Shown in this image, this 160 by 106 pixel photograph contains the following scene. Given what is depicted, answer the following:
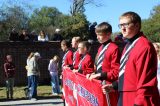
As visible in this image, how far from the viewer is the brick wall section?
28.5 metres

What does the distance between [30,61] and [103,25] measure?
485 inches

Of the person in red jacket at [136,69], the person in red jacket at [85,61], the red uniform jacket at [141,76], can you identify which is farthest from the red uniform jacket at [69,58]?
the red uniform jacket at [141,76]

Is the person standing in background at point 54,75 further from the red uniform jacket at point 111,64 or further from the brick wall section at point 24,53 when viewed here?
the red uniform jacket at point 111,64

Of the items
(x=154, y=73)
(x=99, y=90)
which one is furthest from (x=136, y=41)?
(x=99, y=90)

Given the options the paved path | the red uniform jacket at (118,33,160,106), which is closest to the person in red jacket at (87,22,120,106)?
the red uniform jacket at (118,33,160,106)

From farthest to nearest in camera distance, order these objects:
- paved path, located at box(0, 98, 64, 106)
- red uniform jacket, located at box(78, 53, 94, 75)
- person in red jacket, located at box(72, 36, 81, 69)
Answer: paved path, located at box(0, 98, 64, 106) < person in red jacket, located at box(72, 36, 81, 69) < red uniform jacket, located at box(78, 53, 94, 75)

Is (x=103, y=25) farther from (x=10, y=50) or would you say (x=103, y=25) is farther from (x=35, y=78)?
(x=10, y=50)

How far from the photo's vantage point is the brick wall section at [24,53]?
28453 millimetres

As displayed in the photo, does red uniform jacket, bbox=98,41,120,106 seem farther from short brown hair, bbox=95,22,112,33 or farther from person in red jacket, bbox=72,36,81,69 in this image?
person in red jacket, bbox=72,36,81,69

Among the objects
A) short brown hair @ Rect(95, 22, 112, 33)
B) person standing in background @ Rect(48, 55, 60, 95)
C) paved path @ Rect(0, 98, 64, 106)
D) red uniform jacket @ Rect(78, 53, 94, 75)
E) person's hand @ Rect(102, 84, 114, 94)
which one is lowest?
paved path @ Rect(0, 98, 64, 106)

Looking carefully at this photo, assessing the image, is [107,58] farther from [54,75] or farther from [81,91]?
[54,75]

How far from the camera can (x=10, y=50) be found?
2861 centimetres

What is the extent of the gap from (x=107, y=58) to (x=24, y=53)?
70.7ft

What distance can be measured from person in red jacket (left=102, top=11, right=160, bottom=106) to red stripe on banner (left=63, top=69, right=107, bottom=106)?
151 centimetres
